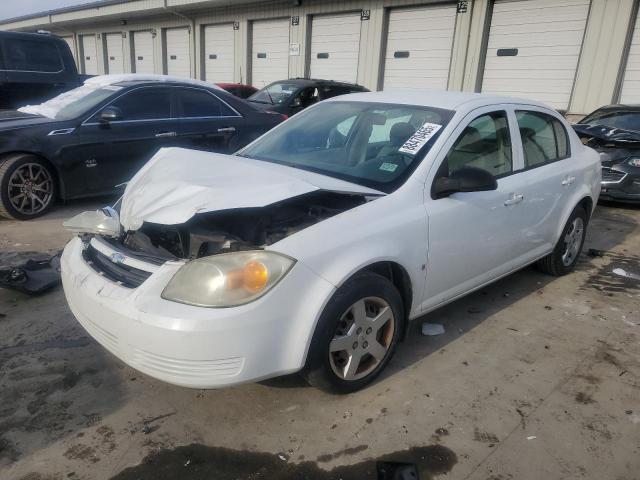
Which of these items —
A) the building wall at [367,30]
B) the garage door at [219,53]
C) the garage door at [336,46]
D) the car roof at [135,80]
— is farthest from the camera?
the garage door at [219,53]

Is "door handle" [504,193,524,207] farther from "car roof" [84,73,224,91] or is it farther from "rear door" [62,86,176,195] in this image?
"car roof" [84,73,224,91]

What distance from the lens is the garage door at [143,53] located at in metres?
24.4

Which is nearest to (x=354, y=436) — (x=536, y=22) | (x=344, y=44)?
(x=536, y=22)

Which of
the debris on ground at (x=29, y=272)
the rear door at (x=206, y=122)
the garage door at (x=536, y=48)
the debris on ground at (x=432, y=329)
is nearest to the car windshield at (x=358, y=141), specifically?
the debris on ground at (x=432, y=329)

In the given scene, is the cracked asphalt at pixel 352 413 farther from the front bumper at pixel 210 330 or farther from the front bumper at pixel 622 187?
the front bumper at pixel 622 187

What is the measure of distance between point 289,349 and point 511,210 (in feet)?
6.61

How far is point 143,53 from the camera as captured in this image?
2505 centimetres

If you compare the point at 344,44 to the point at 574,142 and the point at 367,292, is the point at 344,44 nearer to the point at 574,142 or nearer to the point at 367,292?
the point at 574,142

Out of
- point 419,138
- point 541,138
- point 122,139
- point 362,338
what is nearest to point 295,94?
point 122,139

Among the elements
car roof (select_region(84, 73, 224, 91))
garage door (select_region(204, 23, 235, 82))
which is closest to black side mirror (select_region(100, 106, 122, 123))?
car roof (select_region(84, 73, 224, 91))

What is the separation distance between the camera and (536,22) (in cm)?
1216

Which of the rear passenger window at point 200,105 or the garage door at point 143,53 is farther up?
the garage door at point 143,53

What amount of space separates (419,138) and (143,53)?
83.1 ft

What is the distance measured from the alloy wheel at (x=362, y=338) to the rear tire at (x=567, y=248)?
7.64 feet
